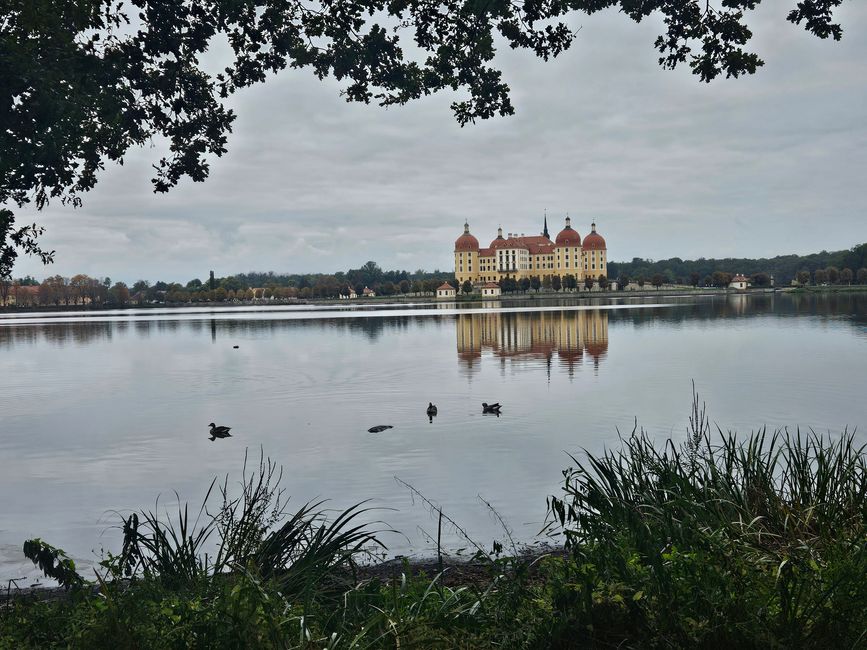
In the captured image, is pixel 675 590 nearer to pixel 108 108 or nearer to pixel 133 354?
pixel 108 108

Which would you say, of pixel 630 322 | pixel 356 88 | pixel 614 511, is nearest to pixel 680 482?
pixel 614 511

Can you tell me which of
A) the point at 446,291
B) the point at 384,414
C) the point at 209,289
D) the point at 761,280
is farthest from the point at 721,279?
the point at 384,414

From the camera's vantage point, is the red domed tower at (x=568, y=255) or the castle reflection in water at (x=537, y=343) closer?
the castle reflection in water at (x=537, y=343)

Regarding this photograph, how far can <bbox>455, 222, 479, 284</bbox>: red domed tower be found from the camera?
169000 millimetres

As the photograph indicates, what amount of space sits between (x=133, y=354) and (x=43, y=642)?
1331 inches

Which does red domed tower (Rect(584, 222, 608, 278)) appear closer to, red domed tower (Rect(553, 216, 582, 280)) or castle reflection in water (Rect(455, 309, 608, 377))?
red domed tower (Rect(553, 216, 582, 280))

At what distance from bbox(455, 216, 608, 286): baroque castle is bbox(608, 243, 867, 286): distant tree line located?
7960mm

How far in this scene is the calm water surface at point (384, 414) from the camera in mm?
10188

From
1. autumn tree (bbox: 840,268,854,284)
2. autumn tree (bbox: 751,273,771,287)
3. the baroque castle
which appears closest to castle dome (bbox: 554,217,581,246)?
the baroque castle

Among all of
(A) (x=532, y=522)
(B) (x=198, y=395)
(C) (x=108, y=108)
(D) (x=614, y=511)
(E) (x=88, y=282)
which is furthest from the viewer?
(E) (x=88, y=282)

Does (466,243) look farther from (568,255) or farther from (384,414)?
(384,414)

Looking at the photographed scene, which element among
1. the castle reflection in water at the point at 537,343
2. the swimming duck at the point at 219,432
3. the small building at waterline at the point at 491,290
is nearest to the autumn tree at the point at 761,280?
the small building at waterline at the point at 491,290

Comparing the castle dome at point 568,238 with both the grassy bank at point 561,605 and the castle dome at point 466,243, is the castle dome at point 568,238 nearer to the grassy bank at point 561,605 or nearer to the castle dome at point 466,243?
the castle dome at point 466,243

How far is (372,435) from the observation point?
1452 centimetres
